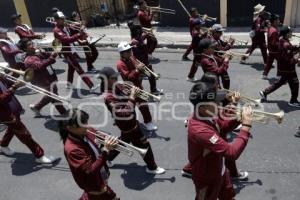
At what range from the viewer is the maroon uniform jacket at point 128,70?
23.6ft

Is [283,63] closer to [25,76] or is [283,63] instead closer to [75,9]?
[25,76]

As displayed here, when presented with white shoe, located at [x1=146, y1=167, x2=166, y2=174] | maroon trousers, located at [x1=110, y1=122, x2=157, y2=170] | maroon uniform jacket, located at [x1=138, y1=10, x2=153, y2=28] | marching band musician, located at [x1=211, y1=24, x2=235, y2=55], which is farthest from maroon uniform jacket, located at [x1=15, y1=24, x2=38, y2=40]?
white shoe, located at [x1=146, y1=167, x2=166, y2=174]

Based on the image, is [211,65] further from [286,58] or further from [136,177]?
[136,177]

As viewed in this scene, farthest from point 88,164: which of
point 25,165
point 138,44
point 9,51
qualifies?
point 9,51

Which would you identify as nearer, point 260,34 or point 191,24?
point 260,34

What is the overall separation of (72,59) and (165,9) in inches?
231

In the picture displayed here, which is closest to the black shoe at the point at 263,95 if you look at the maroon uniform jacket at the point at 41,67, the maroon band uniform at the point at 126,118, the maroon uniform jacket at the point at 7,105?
the maroon band uniform at the point at 126,118

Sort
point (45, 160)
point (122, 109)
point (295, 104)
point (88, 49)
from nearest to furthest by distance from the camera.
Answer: point (122, 109) < point (45, 160) < point (295, 104) < point (88, 49)

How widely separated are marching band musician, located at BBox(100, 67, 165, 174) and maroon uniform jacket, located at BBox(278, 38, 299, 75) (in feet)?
11.3

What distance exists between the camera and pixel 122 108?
600cm

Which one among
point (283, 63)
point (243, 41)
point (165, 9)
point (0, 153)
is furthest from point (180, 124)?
point (165, 9)

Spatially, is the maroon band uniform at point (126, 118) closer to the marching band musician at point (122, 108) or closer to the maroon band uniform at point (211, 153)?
the marching band musician at point (122, 108)

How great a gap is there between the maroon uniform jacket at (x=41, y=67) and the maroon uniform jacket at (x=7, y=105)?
84cm

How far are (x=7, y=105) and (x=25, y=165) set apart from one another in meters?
1.21
